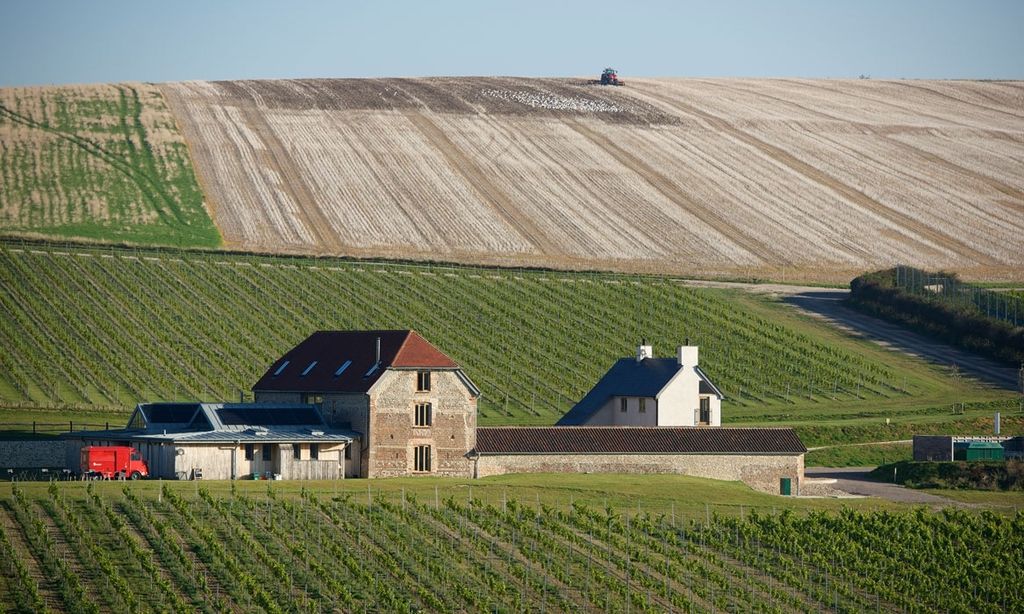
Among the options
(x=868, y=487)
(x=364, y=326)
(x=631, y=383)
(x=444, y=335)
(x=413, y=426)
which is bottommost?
(x=868, y=487)

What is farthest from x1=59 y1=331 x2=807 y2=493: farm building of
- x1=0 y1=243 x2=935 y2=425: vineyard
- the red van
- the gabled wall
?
x1=0 y1=243 x2=935 y2=425: vineyard

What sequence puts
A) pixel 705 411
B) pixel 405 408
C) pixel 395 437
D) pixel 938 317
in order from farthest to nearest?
1. pixel 938 317
2. pixel 705 411
3. pixel 405 408
4. pixel 395 437

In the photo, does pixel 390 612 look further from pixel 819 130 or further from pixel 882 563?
pixel 819 130

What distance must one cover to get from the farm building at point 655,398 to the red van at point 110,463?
23897 mm

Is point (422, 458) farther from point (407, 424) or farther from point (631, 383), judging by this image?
point (631, 383)

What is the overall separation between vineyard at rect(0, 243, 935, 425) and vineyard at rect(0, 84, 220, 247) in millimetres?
7024

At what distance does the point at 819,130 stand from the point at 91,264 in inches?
3391

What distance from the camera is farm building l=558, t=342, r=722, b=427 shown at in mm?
81188

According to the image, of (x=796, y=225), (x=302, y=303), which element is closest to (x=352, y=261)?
(x=302, y=303)

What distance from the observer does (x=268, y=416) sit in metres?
73.6

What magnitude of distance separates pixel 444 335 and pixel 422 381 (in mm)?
27173

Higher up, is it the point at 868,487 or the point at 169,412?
the point at 169,412

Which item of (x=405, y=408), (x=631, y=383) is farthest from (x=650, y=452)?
(x=405, y=408)

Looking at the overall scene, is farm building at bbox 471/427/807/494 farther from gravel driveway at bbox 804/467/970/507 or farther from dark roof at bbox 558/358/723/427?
dark roof at bbox 558/358/723/427
